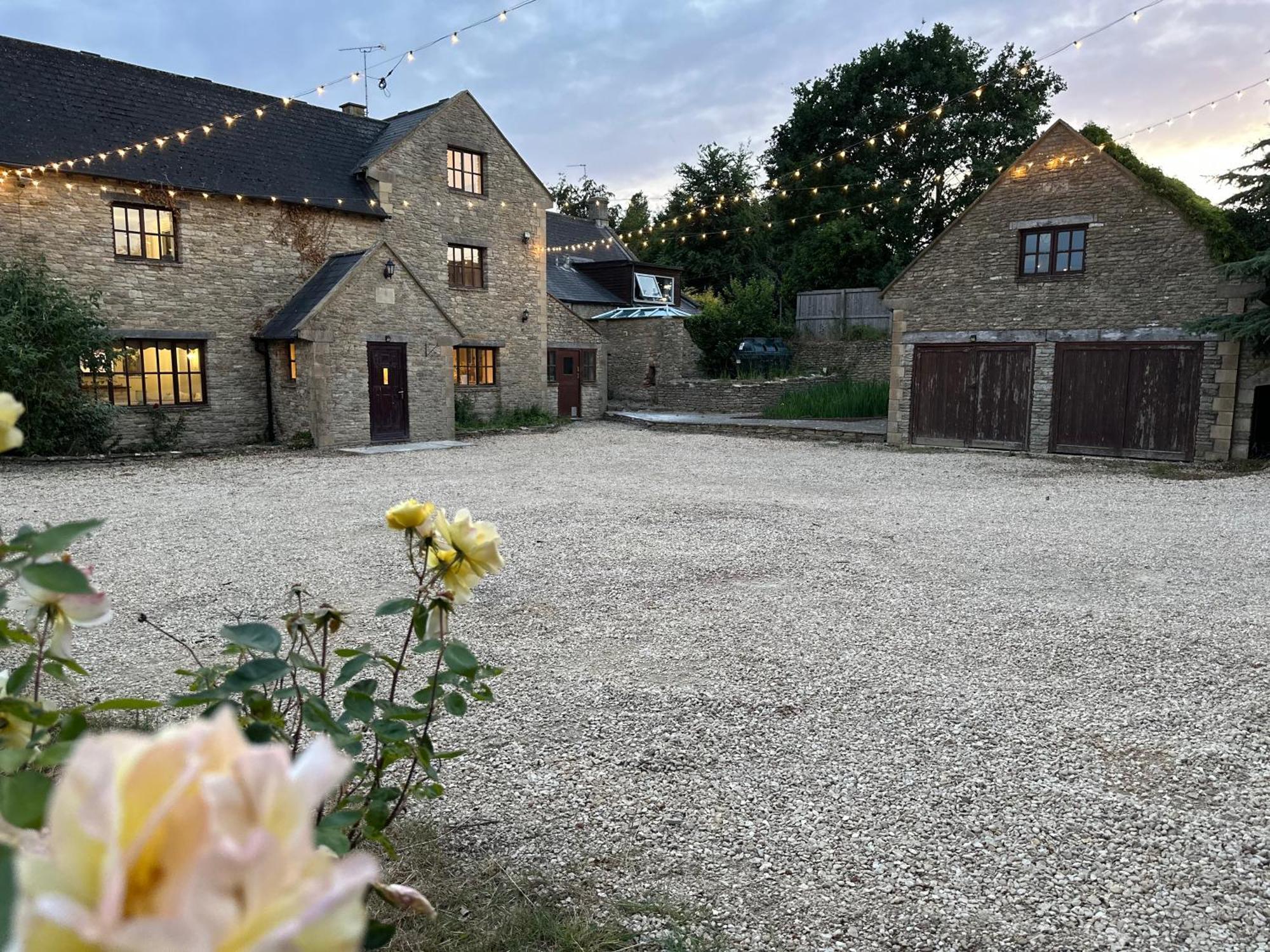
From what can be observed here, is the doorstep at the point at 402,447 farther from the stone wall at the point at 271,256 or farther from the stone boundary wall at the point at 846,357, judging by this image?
the stone boundary wall at the point at 846,357

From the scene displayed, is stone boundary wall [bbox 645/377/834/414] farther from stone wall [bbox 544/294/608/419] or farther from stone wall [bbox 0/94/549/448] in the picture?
stone wall [bbox 0/94/549/448]

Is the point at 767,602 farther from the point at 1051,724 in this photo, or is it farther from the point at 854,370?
the point at 854,370

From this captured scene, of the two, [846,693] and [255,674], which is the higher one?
[255,674]

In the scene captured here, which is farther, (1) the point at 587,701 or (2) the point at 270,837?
(1) the point at 587,701

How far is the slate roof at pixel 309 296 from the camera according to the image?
16.0m

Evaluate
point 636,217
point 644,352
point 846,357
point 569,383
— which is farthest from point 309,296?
point 636,217

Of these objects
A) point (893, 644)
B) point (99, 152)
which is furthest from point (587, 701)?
point (99, 152)

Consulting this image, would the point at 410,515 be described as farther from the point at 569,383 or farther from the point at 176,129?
the point at 569,383

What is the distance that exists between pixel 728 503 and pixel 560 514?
207cm

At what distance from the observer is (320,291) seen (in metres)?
16.4

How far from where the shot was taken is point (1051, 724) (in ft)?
13.2

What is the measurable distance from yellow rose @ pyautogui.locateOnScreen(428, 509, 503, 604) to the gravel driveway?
1485 mm

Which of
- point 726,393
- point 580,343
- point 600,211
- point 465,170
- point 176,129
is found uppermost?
point 600,211

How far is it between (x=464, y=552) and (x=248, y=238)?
16967 millimetres
